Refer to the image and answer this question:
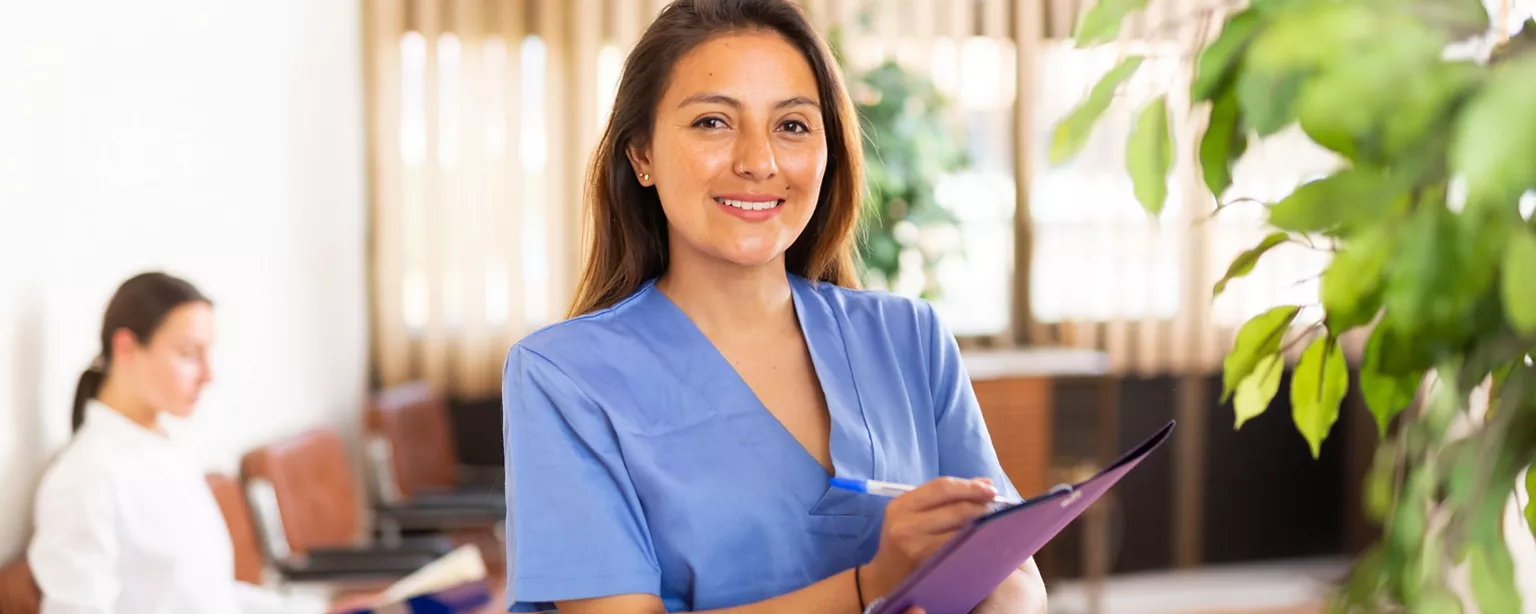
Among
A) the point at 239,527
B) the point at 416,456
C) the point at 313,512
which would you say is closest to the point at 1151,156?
the point at 239,527

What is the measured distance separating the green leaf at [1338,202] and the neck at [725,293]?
84cm

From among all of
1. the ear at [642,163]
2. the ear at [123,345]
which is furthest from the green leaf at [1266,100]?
the ear at [123,345]

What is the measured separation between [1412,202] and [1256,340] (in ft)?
0.87

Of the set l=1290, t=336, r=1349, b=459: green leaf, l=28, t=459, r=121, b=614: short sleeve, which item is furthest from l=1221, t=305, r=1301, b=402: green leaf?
l=28, t=459, r=121, b=614: short sleeve

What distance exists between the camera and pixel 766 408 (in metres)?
1.31

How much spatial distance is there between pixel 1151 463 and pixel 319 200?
11.9ft

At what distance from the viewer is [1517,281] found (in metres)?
0.49

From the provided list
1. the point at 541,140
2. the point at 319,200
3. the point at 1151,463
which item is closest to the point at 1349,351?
the point at 1151,463

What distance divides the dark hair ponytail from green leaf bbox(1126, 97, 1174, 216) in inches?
84.1

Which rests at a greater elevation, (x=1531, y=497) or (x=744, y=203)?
(x=744, y=203)

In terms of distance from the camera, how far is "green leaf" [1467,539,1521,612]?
56cm

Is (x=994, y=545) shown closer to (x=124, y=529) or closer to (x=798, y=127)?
(x=798, y=127)

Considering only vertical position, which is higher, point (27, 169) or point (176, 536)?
point (27, 169)

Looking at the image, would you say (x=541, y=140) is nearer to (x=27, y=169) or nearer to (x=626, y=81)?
(x=27, y=169)
